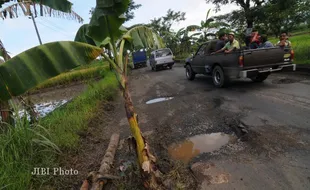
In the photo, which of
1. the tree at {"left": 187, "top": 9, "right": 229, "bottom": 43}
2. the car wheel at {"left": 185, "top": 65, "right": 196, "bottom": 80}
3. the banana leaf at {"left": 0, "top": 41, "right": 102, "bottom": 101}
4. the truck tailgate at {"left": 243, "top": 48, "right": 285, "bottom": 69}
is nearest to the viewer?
the banana leaf at {"left": 0, "top": 41, "right": 102, "bottom": 101}

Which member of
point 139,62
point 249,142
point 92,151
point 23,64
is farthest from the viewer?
point 139,62

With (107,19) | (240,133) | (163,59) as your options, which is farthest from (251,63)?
(163,59)

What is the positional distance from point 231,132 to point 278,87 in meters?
3.77

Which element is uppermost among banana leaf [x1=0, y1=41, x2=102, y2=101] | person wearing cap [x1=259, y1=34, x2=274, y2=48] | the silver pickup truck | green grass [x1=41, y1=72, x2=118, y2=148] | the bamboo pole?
banana leaf [x1=0, y1=41, x2=102, y2=101]

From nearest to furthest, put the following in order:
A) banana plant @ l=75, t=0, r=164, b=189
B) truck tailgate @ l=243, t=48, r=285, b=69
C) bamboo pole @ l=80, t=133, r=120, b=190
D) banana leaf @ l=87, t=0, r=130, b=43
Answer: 1. banana plant @ l=75, t=0, r=164, b=189
2. bamboo pole @ l=80, t=133, r=120, b=190
3. banana leaf @ l=87, t=0, r=130, b=43
4. truck tailgate @ l=243, t=48, r=285, b=69

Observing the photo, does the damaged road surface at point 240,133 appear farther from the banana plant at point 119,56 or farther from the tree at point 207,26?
the tree at point 207,26

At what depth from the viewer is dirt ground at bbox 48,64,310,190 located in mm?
2855

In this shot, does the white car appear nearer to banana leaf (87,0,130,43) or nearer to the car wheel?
the car wheel

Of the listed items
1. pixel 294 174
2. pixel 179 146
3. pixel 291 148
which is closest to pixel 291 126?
pixel 291 148

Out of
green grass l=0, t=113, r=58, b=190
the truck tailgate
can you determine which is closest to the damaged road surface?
the truck tailgate

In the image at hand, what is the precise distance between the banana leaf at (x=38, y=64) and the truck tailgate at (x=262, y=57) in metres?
5.26

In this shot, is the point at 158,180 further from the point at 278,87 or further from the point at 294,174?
the point at 278,87

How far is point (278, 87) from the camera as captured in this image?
270 inches

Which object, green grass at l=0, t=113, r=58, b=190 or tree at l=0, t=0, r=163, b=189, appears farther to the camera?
green grass at l=0, t=113, r=58, b=190
